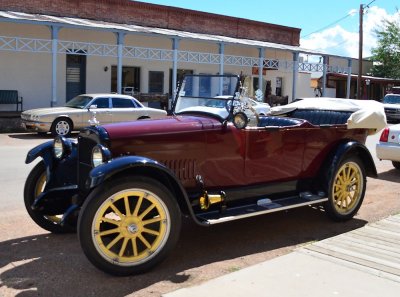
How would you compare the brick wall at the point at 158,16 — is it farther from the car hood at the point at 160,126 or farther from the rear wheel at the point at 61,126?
the car hood at the point at 160,126

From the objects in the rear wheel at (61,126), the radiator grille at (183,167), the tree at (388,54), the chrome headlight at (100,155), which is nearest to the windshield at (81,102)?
the rear wheel at (61,126)

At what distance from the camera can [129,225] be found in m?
4.51

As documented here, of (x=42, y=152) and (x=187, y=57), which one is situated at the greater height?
(x=187, y=57)

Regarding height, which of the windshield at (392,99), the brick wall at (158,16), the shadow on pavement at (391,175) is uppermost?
the brick wall at (158,16)

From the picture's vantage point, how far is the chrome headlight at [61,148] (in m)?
5.50

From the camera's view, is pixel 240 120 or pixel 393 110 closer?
pixel 240 120

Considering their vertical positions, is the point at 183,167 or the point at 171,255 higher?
the point at 183,167

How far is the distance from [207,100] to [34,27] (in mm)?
18306

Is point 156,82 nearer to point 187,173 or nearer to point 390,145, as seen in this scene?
point 390,145

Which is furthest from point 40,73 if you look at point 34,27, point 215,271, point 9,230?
point 215,271

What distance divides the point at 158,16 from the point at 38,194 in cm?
2331

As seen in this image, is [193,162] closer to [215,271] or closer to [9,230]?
[215,271]

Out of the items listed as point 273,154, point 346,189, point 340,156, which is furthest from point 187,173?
point 346,189

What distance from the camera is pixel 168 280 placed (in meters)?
4.39
